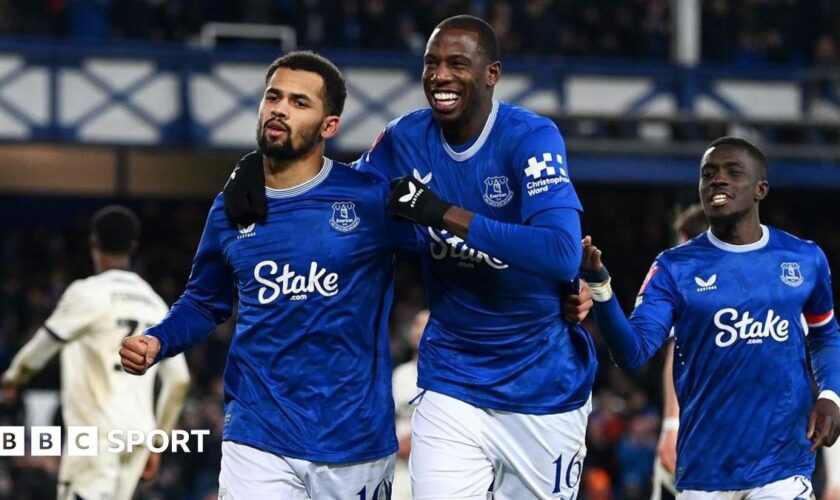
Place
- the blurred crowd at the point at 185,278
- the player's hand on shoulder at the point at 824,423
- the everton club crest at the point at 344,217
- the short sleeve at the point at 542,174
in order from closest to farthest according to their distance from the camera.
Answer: the short sleeve at the point at 542,174 → the everton club crest at the point at 344,217 → the player's hand on shoulder at the point at 824,423 → the blurred crowd at the point at 185,278

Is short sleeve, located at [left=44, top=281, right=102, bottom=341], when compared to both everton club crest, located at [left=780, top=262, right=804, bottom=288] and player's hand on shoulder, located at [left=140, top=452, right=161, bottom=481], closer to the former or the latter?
player's hand on shoulder, located at [left=140, top=452, right=161, bottom=481]

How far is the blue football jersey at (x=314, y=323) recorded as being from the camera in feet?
16.7

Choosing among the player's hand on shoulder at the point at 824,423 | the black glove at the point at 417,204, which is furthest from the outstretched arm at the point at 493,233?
Result: the player's hand on shoulder at the point at 824,423

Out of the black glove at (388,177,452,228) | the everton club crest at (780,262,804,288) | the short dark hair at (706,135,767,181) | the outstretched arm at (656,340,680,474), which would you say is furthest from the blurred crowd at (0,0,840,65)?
the black glove at (388,177,452,228)

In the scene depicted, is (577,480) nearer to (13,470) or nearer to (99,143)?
(13,470)

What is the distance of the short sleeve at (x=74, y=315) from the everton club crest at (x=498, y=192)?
322 cm

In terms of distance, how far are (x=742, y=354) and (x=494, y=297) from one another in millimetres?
1085

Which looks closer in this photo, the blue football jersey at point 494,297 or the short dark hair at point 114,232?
the blue football jersey at point 494,297

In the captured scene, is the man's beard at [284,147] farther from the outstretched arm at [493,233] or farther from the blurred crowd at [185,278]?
the blurred crowd at [185,278]

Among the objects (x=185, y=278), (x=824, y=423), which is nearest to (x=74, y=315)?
(x=824, y=423)

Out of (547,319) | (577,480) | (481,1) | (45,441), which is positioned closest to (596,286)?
(547,319)

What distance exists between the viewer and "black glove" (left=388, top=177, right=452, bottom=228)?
479 centimetres

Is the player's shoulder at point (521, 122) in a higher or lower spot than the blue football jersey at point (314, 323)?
higher

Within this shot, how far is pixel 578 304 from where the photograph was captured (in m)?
5.24
